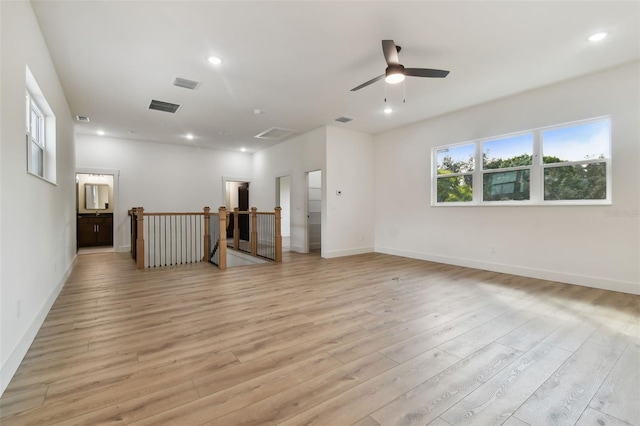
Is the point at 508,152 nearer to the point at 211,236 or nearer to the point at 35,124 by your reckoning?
the point at 211,236

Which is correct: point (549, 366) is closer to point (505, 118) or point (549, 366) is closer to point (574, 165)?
point (574, 165)

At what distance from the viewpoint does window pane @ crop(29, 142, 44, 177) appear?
3.11 metres

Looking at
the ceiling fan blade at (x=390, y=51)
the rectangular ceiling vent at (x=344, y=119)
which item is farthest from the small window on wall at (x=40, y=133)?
the rectangular ceiling vent at (x=344, y=119)

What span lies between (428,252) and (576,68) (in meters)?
3.79

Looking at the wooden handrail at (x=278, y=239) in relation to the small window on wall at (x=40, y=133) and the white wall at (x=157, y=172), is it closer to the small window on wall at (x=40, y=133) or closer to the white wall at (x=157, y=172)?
the small window on wall at (x=40, y=133)

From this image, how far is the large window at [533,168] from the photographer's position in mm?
4070

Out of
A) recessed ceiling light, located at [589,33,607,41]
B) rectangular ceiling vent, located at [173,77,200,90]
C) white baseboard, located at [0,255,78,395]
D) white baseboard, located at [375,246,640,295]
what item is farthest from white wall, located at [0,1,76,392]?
white baseboard, located at [375,246,640,295]

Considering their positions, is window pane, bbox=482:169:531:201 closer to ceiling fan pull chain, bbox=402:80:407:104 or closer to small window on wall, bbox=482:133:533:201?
small window on wall, bbox=482:133:533:201

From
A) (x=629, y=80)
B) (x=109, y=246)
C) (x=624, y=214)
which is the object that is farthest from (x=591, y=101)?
(x=109, y=246)

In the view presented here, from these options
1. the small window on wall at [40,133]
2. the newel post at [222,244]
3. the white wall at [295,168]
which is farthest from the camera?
the white wall at [295,168]

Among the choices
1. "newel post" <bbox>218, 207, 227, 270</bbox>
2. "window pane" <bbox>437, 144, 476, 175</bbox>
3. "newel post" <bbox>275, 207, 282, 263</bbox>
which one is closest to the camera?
"newel post" <bbox>218, 207, 227, 270</bbox>

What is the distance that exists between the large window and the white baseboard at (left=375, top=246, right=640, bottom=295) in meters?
1.09

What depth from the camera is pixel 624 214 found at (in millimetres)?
3795

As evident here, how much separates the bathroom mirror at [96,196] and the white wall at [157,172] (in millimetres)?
1072
